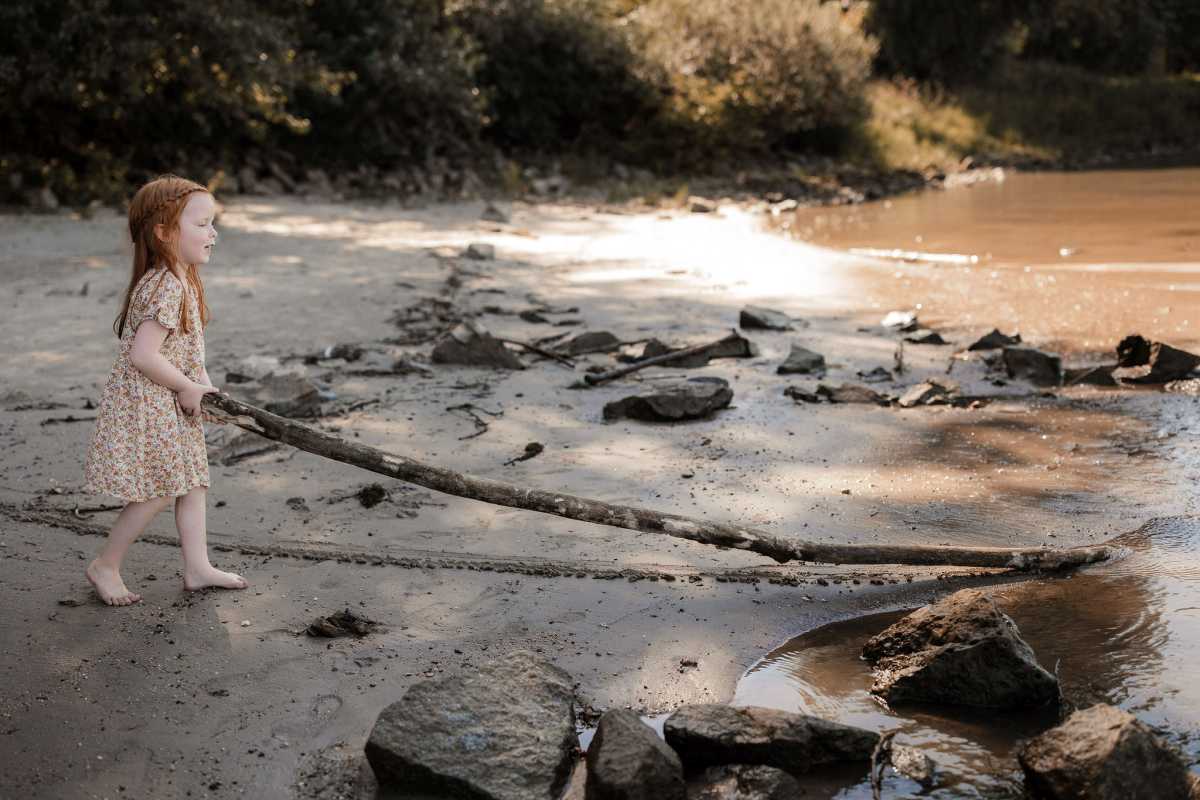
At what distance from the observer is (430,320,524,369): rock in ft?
23.1

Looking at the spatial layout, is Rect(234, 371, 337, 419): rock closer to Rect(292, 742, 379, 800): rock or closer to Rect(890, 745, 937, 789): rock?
Rect(292, 742, 379, 800): rock

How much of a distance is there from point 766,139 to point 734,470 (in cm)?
1751

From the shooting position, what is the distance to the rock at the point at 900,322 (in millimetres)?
8430

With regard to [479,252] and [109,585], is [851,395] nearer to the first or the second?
[109,585]

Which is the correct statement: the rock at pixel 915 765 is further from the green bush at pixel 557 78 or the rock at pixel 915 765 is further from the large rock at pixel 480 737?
the green bush at pixel 557 78

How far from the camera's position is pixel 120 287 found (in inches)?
356

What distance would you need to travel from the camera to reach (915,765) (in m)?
3.16

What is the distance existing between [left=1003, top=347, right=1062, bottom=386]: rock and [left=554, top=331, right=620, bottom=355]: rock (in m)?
2.32

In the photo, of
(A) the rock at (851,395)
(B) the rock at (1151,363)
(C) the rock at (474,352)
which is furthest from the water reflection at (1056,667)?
(C) the rock at (474,352)

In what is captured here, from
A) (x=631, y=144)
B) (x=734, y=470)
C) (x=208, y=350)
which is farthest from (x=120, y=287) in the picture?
(x=631, y=144)

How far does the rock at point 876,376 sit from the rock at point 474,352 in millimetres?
1967

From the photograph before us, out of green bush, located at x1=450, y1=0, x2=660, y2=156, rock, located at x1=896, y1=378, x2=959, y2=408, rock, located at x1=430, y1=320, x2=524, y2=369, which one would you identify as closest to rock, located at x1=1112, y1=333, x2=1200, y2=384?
rock, located at x1=896, y1=378, x2=959, y2=408

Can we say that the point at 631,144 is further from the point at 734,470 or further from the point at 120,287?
the point at 734,470

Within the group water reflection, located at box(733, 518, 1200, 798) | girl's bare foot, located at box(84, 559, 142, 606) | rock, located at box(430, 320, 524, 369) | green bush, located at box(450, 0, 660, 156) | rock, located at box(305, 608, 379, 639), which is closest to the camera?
water reflection, located at box(733, 518, 1200, 798)
